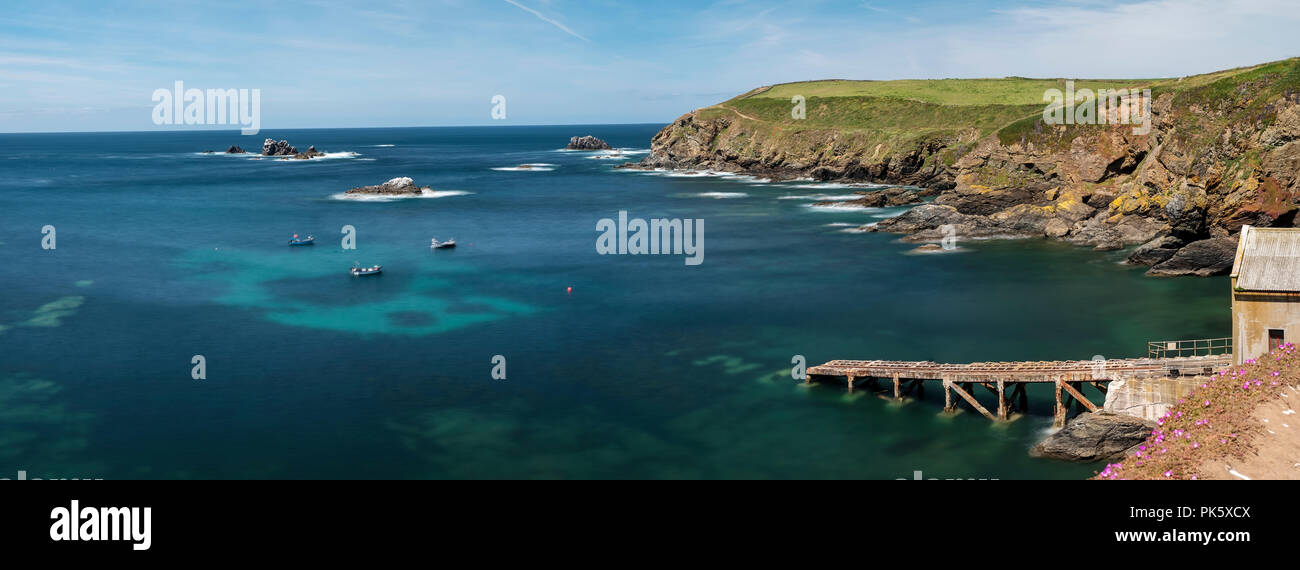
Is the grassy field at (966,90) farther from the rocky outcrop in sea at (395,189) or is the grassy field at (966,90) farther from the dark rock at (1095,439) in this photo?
the dark rock at (1095,439)

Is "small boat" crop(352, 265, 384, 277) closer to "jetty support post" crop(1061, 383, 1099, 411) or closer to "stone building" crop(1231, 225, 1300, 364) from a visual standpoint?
"jetty support post" crop(1061, 383, 1099, 411)

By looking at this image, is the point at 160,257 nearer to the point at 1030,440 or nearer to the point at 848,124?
the point at 1030,440

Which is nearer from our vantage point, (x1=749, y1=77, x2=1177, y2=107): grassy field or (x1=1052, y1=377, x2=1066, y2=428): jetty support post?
(x1=1052, y1=377, x2=1066, y2=428): jetty support post

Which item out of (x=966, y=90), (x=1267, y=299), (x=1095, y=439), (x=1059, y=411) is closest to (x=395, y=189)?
(x=966, y=90)

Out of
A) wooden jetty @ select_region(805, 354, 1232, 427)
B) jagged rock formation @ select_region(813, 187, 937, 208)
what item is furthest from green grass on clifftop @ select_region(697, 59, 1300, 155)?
wooden jetty @ select_region(805, 354, 1232, 427)

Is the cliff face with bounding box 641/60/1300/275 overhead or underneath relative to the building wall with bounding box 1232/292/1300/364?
overhead

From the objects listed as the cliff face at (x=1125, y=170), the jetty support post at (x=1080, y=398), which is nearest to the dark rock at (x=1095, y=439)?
the jetty support post at (x=1080, y=398)

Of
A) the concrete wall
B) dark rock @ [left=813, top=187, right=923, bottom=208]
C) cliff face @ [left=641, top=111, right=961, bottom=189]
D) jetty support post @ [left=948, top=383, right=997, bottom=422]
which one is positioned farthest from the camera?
cliff face @ [left=641, top=111, right=961, bottom=189]

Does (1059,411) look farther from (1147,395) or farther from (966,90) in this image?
(966,90)
